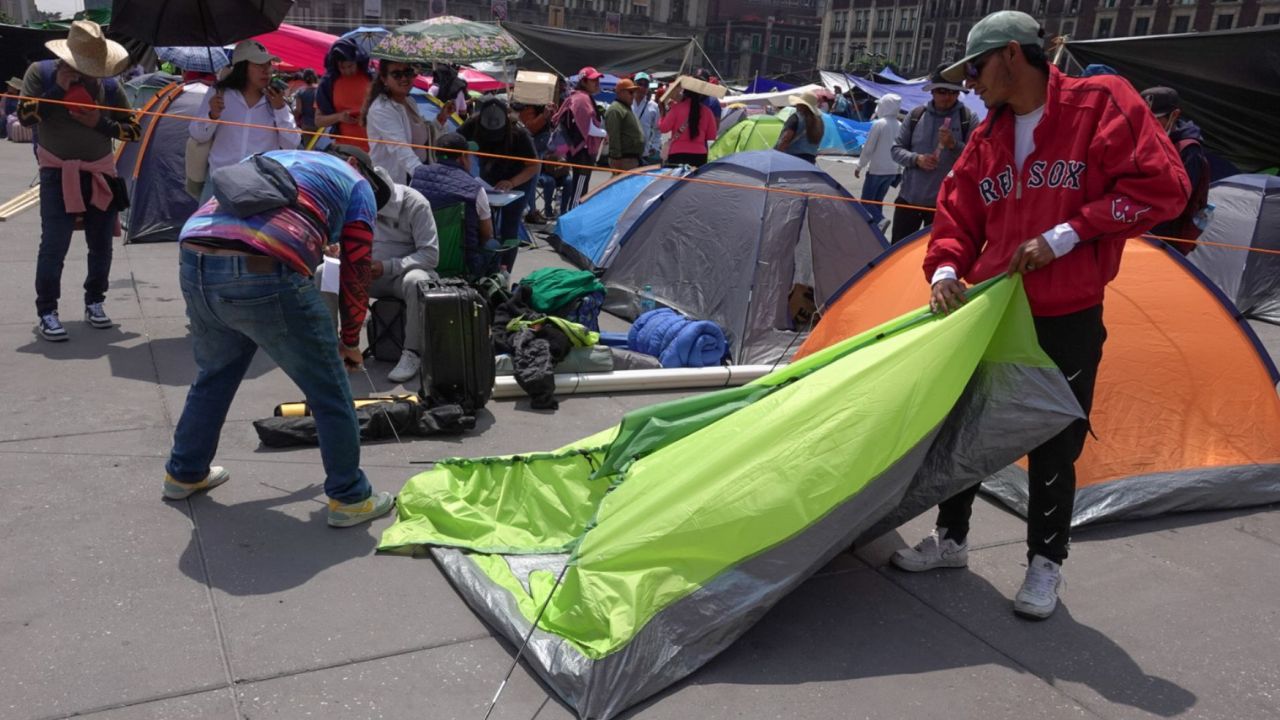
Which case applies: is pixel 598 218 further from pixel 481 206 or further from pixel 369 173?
pixel 369 173

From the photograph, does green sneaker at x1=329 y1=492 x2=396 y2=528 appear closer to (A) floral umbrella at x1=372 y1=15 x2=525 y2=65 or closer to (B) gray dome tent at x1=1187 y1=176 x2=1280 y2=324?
(A) floral umbrella at x1=372 y1=15 x2=525 y2=65

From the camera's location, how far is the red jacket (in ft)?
9.85

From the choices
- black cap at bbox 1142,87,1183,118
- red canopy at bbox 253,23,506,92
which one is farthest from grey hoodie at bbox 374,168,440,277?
red canopy at bbox 253,23,506,92

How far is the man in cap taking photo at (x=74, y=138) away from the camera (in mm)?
5578

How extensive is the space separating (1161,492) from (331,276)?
3.72m

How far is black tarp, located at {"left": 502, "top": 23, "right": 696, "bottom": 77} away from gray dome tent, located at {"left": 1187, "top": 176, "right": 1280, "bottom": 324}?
1069 cm

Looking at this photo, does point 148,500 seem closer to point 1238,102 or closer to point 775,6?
point 1238,102

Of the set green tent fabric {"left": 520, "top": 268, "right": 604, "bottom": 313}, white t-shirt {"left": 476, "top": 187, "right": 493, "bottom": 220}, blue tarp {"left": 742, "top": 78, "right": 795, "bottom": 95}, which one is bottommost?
blue tarp {"left": 742, "top": 78, "right": 795, "bottom": 95}

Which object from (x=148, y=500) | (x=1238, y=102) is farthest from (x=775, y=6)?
(x=148, y=500)

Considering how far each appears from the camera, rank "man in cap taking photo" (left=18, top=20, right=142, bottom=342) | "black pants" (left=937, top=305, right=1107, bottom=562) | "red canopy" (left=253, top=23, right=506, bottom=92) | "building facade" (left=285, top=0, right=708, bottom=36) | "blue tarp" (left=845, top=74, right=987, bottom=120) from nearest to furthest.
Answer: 1. "black pants" (left=937, top=305, right=1107, bottom=562)
2. "man in cap taking photo" (left=18, top=20, right=142, bottom=342)
3. "red canopy" (left=253, top=23, right=506, bottom=92)
4. "blue tarp" (left=845, top=74, right=987, bottom=120)
5. "building facade" (left=285, top=0, right=708, bottom=36)

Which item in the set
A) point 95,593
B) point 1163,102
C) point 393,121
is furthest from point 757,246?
point 95,593

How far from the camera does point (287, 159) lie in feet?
11.9

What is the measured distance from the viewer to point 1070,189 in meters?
3.11

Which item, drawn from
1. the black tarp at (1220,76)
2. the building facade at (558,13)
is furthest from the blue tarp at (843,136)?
the building facade at (558,13)
